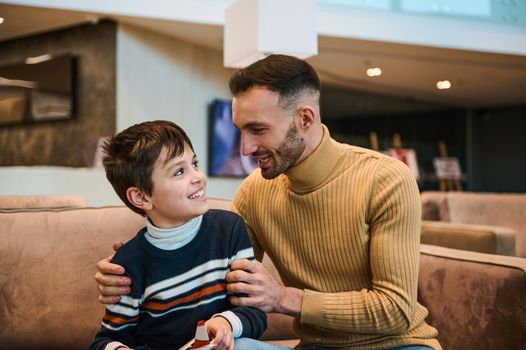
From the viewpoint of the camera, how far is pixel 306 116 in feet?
5.14

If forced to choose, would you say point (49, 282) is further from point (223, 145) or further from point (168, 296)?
point (223, 145)

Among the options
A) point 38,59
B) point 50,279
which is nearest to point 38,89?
point 38,59

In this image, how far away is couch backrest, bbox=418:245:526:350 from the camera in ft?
5.36

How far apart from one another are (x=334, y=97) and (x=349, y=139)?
37.6 inches

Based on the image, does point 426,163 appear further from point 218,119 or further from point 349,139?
point 218,119

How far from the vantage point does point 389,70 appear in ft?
30.2

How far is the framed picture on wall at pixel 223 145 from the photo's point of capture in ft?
25.8

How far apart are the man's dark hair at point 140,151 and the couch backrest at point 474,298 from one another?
3.07 feet

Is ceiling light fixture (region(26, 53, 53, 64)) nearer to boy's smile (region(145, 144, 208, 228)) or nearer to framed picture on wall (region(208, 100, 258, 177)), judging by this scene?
framed picture on wall (region(208, 100, 258, 177))

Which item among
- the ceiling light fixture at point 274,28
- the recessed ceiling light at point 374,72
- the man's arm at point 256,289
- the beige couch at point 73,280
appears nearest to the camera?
the man's arm at point 256,289

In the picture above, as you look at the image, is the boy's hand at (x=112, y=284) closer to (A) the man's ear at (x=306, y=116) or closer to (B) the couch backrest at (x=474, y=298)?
(A) the man's ear at (x=306, y=116)

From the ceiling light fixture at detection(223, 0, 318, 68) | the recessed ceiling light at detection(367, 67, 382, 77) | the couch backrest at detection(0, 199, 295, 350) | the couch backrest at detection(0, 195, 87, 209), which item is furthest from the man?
the recessed ceiling light at detection(367, 67, 382, 77)

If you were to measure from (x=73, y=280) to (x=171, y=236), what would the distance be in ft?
2.05

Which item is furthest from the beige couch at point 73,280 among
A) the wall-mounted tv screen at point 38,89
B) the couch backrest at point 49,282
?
the wall-mounted tv screen at point 38,89
